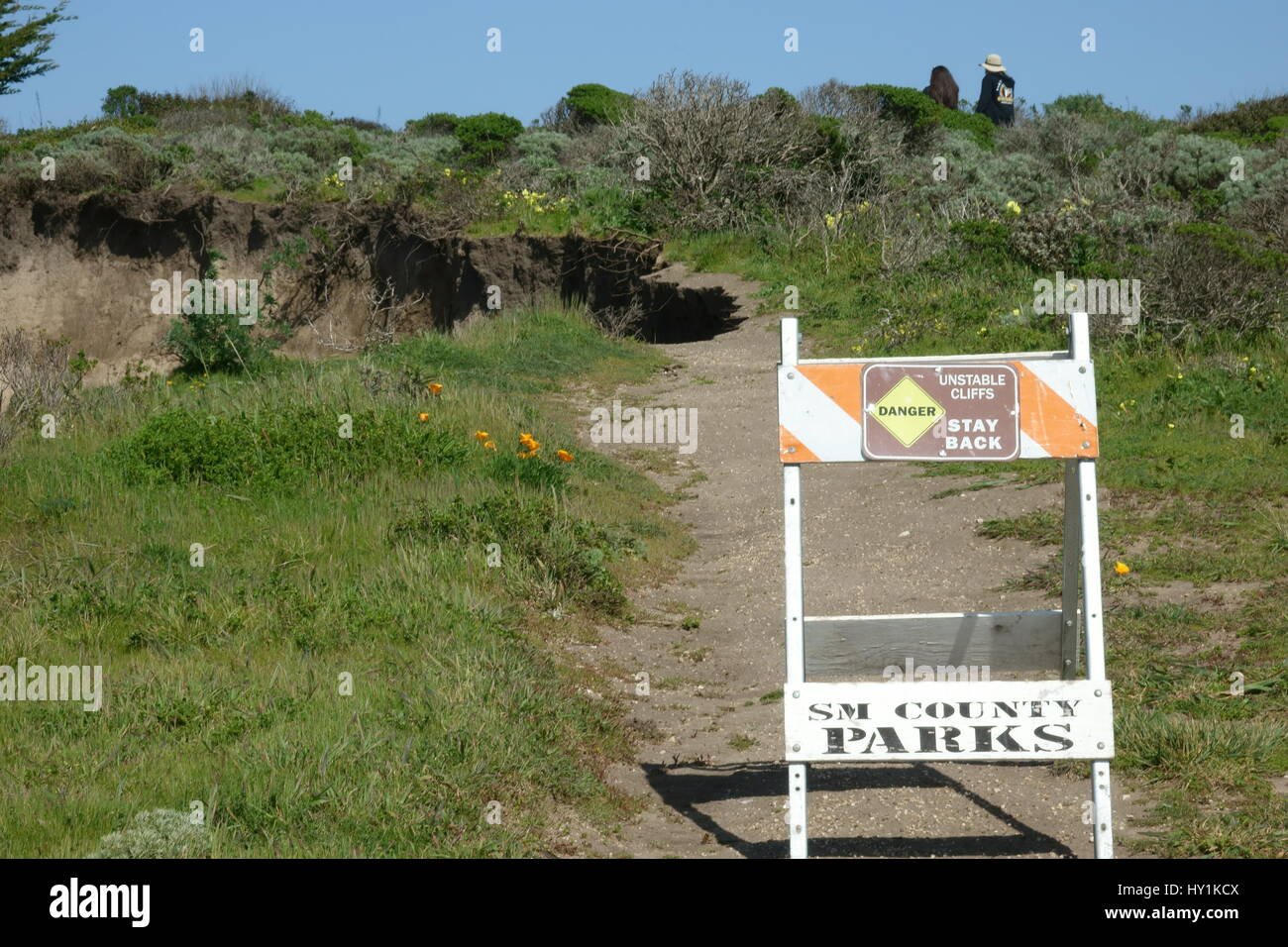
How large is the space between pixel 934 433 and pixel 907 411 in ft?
0.36

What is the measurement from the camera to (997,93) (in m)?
32.0

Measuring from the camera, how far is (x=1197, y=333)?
39.8 ft

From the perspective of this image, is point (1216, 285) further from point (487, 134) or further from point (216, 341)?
point (487, 134)

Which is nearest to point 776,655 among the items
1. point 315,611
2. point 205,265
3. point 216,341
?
point 315,611

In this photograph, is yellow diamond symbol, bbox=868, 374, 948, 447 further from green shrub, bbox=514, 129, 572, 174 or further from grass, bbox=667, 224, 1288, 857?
green shrub, bbox=514, 129, 572, 174

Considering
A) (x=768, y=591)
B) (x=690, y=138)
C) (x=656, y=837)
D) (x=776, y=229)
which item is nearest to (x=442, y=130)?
(x=690, y=138)

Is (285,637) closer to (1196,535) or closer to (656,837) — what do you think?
(656,837)

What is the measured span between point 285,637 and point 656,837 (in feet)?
7.00

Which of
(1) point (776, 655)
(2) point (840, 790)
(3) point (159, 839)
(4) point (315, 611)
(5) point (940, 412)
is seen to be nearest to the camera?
(3) point (159, 839)

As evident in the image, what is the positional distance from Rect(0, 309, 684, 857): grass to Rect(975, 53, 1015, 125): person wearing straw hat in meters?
24.2

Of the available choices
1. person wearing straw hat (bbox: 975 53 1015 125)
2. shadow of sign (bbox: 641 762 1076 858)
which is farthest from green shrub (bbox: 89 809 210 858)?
person wearing straw hat (bbox: 975 53 1015 125)

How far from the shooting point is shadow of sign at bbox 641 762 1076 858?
4.47 m

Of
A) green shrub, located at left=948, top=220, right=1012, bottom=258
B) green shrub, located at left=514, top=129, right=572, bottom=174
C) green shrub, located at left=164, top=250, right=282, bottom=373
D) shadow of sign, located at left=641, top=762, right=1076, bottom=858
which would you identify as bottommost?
shadow of sign, located at left=641, top=762, right=1076, bottom=858
